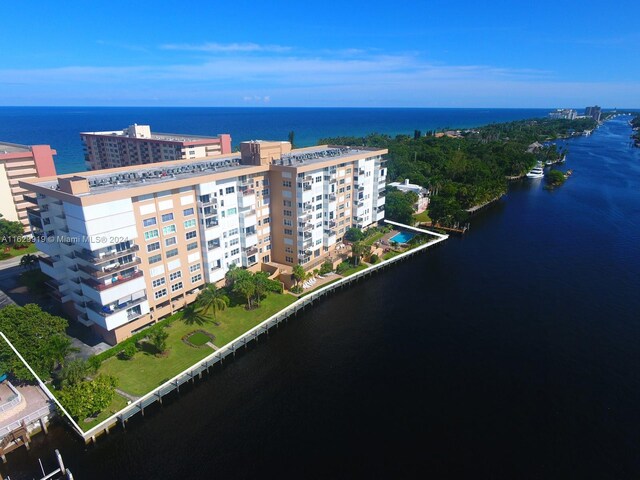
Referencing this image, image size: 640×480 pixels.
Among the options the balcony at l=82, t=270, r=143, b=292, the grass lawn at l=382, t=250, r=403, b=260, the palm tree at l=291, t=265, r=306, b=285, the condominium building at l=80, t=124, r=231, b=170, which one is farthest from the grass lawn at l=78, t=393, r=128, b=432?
the condominium building at l=80, t=124, r=231, b=170

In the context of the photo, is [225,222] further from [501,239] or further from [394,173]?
[394,173]

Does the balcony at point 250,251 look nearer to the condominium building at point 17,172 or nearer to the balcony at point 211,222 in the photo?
the balcony at point 211,222

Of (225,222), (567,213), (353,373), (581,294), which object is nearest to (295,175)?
(225,222)

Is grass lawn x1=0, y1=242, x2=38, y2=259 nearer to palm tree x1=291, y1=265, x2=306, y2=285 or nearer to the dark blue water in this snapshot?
the dark blue water

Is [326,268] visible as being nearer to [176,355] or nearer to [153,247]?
[153,247]

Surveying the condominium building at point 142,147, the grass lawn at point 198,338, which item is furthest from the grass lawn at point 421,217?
the grass lawn at point 198,338

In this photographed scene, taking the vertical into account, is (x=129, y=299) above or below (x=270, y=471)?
above

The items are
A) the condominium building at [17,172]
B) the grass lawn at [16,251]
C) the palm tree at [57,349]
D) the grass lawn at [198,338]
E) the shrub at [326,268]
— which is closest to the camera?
the palm tree at [57,349]
